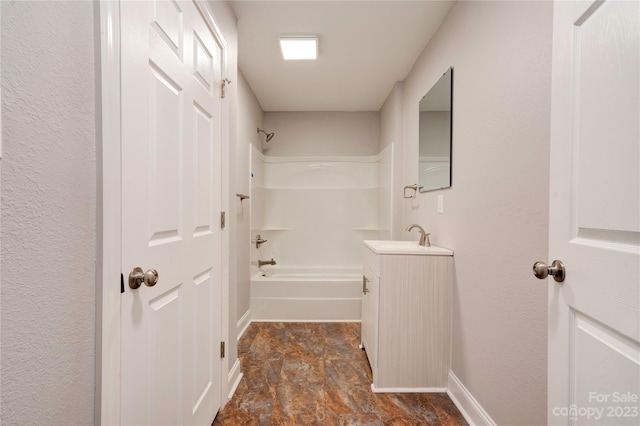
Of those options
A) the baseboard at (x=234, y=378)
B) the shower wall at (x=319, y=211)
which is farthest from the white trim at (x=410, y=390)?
the shower wall at (x=319, y=211)

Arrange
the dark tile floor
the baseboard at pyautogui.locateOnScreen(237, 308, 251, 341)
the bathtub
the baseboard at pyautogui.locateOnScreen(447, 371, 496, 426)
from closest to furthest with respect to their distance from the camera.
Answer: the baseboard at pyautogui.locateOnScreen(447, 371, 496, 426) < the dark tile floor < the baseboard at pyautogui.locateOnScreen(237, 308, 251, 341) < the bathtub

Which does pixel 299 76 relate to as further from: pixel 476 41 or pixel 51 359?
pixel 51 359

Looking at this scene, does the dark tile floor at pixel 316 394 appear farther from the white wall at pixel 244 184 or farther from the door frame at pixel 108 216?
the door frame at pixel 108 216

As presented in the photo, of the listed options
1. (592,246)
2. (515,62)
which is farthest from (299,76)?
(592,246)

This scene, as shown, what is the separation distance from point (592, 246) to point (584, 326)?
198mm

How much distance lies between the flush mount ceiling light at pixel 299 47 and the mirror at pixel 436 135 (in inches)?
37.6

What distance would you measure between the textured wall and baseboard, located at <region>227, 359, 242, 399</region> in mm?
1133

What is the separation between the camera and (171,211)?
1048mm

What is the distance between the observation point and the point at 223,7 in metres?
1.66

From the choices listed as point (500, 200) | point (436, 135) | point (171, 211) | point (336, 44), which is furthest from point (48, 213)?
point (336, 44)

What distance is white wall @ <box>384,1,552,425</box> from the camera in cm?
109

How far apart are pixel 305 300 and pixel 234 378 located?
1246 mm

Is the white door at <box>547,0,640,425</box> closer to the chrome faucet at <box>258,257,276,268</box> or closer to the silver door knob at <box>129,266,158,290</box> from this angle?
the silver door knob at <box>129,266,158,290</box>

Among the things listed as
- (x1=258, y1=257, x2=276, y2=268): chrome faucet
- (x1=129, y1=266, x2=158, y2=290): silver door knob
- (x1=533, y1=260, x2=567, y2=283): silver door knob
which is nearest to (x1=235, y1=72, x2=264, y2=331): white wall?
(x1=258, y1=257, x2=276, y2=268): chrome faucet
